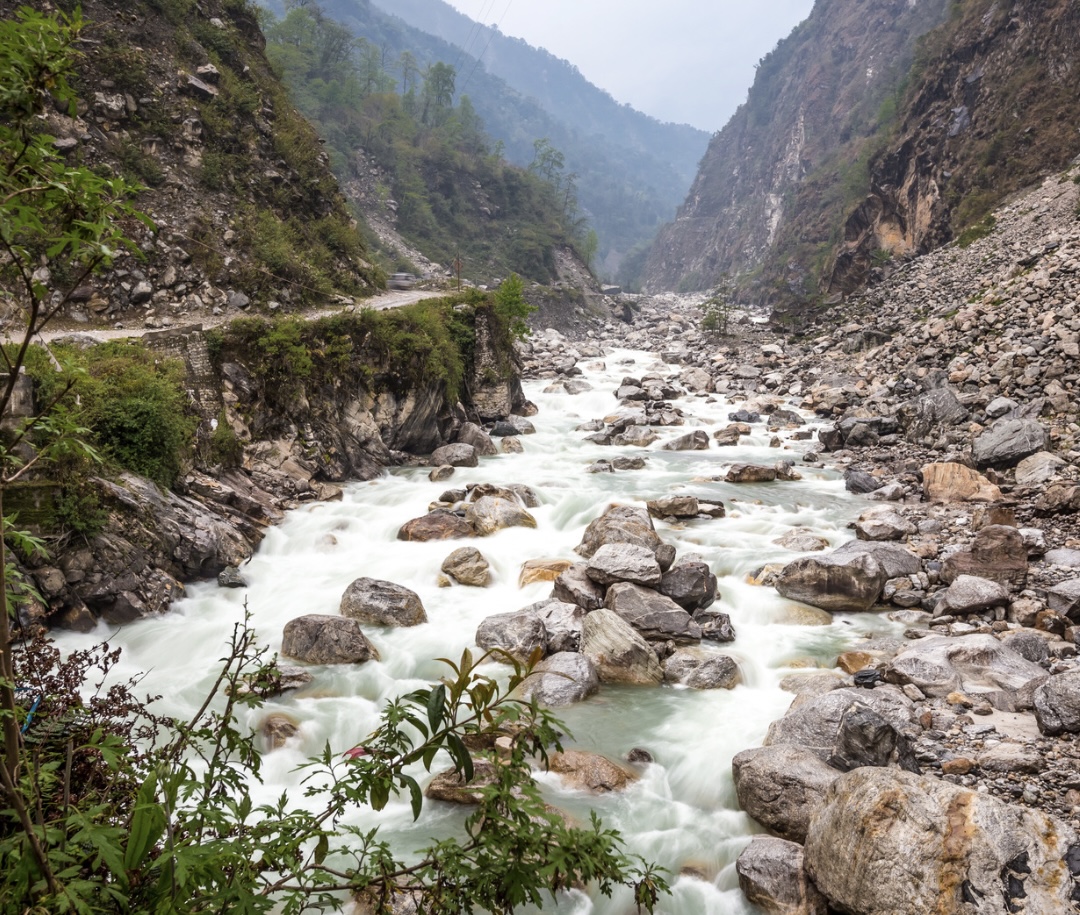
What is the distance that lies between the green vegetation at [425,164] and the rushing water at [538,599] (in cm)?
5498

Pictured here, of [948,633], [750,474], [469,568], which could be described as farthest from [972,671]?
[750,474]

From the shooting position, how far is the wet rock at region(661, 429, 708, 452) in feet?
70.1

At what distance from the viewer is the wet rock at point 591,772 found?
6.60 metres

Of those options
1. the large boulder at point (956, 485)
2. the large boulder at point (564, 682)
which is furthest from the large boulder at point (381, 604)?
the large boulder at point (956, 485)

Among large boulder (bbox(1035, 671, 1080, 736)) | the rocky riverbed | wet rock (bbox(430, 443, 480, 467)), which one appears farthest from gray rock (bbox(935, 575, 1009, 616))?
wet rock (bbox(430, 443, 480, 467))

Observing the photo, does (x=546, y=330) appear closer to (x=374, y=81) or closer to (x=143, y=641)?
(x=143, y=641)

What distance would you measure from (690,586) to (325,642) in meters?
5.44

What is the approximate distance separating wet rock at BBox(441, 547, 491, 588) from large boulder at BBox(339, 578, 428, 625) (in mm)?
1257

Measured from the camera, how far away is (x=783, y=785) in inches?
230

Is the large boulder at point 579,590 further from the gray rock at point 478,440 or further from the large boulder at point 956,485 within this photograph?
the gray rock at point 478,440

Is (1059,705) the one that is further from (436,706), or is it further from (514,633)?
(436,706)

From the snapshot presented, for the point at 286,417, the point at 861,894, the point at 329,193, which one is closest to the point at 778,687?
the point at 861,894

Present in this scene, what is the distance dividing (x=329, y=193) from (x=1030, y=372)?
80.0ft

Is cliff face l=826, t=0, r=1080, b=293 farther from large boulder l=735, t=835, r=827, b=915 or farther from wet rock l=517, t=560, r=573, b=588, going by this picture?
large boulder l=735, t=835, r=827, b=915
